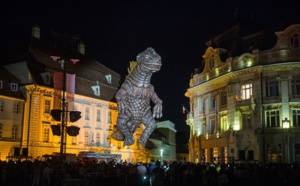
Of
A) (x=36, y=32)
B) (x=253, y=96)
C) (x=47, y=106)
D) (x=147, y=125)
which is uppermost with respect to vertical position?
(x=36, y=32)

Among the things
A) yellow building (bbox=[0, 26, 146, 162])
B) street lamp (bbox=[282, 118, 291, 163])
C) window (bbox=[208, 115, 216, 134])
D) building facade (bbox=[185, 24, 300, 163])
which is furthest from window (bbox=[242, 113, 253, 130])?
yellow building (bbox=[0, 26, 146, 162])

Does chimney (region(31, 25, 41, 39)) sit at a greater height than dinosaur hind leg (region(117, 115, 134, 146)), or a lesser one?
greater

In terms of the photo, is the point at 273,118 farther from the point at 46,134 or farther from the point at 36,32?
the point at 36,32

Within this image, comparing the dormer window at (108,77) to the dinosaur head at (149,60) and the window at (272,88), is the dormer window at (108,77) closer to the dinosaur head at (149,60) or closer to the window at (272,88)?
the window at (272,88)

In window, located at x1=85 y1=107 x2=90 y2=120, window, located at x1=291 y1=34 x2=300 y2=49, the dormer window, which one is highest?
window, located at x1=291 y1=34 x2=300 y2=49

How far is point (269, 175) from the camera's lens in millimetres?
23141

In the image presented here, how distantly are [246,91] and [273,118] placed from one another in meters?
4.43

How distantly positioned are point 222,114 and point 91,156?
16.9m

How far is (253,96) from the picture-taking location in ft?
157

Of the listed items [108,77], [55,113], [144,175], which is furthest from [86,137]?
[144,175]

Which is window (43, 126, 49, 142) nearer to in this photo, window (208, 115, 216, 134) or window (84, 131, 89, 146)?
window (84, 131, 89, 146)

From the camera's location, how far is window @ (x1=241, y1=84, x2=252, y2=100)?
1911 inches

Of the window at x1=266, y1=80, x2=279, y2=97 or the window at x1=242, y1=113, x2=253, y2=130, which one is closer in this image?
the window at x1=266, y1=80, x2=279, y2=97

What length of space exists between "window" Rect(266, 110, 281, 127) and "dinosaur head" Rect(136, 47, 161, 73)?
27.3 metres
